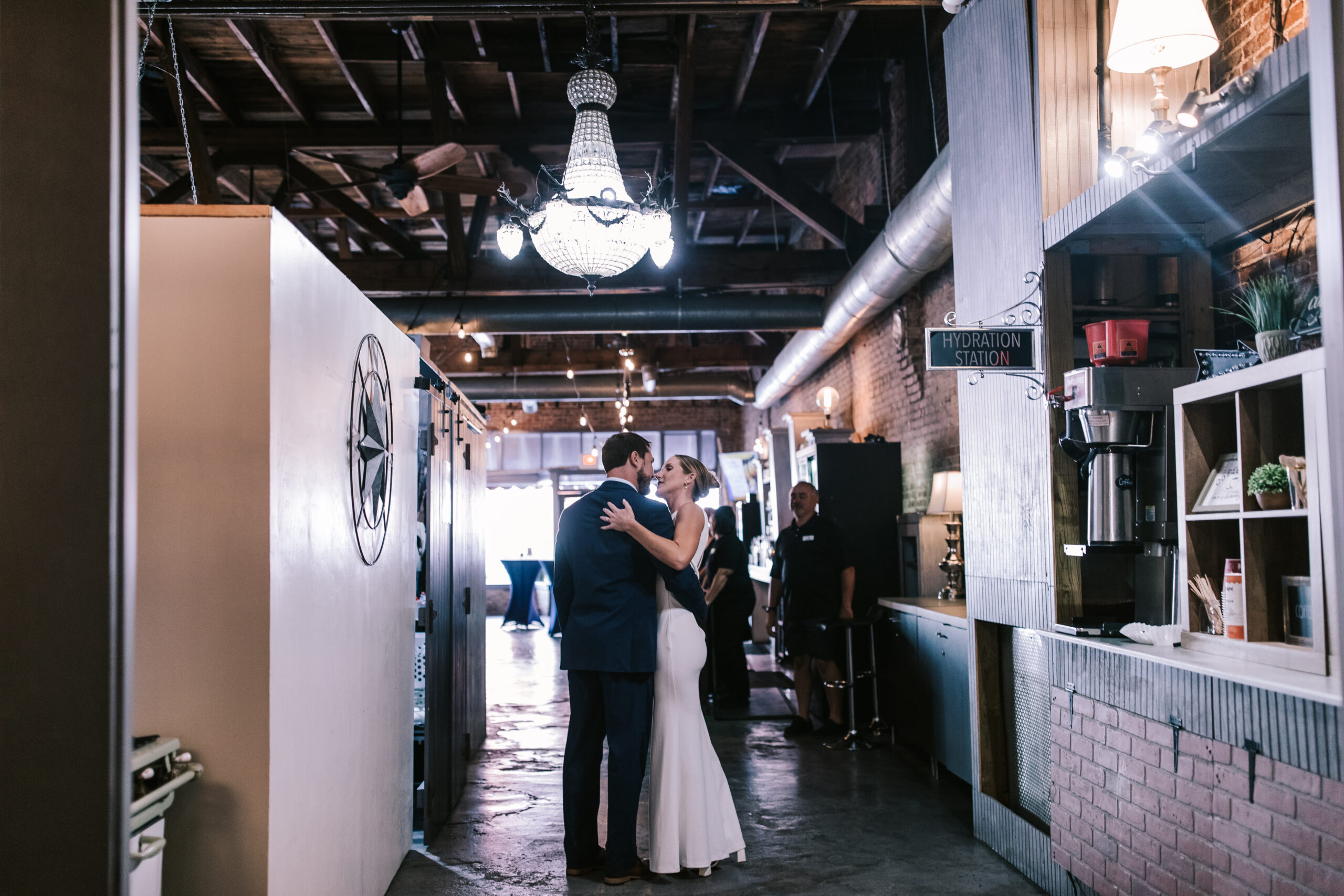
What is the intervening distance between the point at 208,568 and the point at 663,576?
201cm

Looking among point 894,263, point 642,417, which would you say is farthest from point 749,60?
point 642,417

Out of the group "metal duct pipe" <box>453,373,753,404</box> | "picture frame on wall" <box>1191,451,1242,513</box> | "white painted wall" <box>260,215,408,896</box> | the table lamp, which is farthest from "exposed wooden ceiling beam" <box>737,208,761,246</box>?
"picture frame on wall" <box>1191,451,1242,513</box>

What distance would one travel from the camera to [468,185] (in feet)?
20.6

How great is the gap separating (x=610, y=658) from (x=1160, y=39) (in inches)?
115

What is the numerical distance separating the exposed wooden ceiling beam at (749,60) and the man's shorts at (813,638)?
4099 mm

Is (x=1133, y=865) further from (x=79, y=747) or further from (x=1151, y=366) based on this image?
(x=79, y=747)

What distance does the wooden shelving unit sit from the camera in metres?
2.56

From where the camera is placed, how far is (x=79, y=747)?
135 cm

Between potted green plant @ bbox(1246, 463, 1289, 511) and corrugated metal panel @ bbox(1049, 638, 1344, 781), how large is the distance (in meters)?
0.52

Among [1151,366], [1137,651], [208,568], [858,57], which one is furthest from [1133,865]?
[858,57]

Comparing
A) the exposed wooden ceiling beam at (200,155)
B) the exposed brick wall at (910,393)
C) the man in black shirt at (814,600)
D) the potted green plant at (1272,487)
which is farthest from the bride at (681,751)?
the exposed wooden ceiling beam at (200,155)

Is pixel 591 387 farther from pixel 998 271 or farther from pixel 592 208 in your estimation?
pixel 998 271

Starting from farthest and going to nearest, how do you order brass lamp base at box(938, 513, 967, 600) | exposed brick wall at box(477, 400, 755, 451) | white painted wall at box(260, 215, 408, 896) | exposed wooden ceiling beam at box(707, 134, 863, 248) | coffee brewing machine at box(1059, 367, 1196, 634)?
exposed brick wall at box(477, 400, 755, 451)
exposed wooden ceiling beam at box(707, 134, 863, 248)
brass lamp base at box(938, 513, 967, 600)
coffee brewing machine at box(1059, 367, 1196, 634)
white painted wall at box(260, 215, 408, 896)

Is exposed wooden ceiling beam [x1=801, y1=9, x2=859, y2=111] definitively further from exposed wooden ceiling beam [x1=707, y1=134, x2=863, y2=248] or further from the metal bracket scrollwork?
the metal bracket scrollwork
